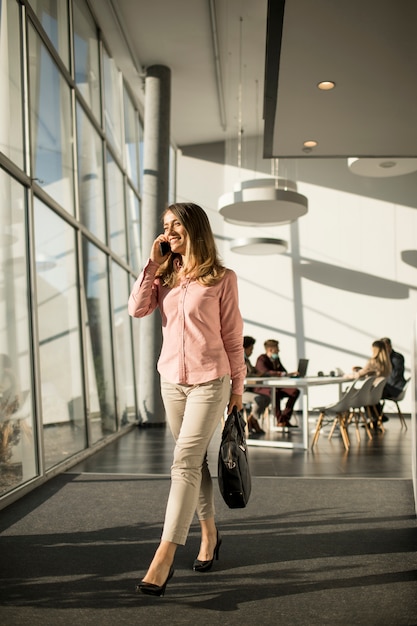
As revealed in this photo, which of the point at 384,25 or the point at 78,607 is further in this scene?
the point at 384,25

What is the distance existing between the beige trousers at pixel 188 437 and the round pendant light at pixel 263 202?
7.01 meters

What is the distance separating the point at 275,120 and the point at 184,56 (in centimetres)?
456

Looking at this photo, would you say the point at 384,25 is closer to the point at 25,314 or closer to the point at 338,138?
the point at 338,138

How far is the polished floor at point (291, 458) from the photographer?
619cm

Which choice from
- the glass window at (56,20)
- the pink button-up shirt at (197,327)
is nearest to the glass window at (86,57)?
the glass window at (56,20)

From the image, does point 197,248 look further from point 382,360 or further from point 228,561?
point 382,360

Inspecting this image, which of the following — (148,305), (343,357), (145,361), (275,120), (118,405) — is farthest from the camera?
(343,357)

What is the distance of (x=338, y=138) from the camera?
7.86 m

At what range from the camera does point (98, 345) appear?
8.69 meters

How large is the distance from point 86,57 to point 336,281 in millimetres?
7747

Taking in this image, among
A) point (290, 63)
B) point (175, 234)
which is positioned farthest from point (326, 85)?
point (175, 234)

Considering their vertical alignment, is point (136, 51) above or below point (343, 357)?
above

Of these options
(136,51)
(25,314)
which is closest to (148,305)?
(25,314)

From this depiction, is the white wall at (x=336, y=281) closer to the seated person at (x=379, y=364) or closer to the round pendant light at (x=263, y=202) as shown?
the round pendant light at (x=263, y=202)
